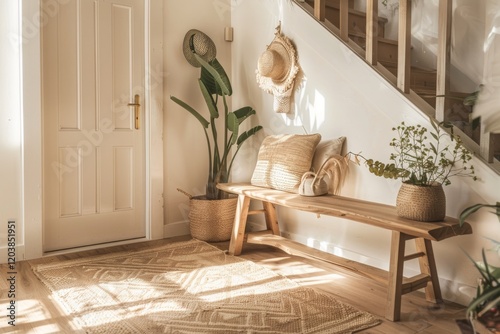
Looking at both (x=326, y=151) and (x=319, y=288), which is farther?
(x=326, y=151)

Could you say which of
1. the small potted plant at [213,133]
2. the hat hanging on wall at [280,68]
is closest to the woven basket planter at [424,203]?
the hat hanging on wall at [280,68]

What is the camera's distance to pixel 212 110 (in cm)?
349

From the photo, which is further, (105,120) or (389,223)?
(105,120)

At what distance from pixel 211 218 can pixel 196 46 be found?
1.40m

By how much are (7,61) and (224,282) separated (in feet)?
6.59

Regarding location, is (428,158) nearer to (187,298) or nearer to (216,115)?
(187,298)

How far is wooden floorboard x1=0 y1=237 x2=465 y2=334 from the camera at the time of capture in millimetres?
2031

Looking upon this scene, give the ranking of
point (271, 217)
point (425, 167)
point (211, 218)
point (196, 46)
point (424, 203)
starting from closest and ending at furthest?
point (424, 203), point (425, 167), point (271, 217), point (211, 218), point (196, 46)

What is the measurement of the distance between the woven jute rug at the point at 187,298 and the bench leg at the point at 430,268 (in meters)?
0.44

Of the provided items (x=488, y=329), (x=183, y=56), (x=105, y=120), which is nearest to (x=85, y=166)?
(x=105, y=120)

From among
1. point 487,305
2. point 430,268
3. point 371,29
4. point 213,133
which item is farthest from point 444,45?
point 213,133

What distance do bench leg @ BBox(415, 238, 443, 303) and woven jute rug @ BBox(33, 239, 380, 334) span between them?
17.5 inches

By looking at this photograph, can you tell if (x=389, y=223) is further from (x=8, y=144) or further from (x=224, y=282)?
(x=8, y=144)

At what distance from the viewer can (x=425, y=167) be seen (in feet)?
7.47
